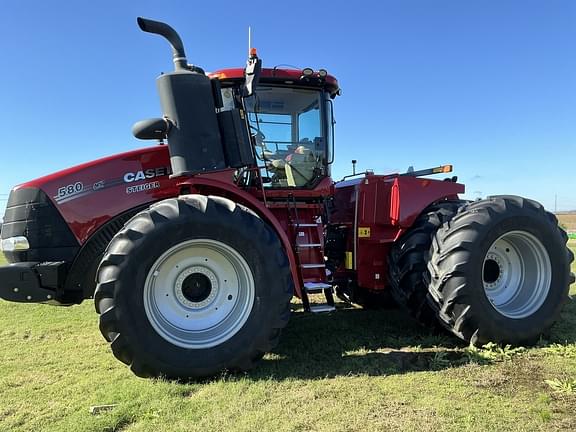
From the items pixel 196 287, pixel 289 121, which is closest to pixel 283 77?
pixel 289 121

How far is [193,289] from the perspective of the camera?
469 cm

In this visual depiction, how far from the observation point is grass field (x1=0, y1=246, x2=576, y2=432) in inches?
136

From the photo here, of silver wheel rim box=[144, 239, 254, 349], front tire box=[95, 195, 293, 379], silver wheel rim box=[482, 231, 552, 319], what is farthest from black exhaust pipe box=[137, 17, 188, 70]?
silver wheel rim box=[482, 231, 552, 319]

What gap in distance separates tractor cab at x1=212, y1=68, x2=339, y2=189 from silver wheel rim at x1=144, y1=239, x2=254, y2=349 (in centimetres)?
125

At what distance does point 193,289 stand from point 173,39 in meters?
2.43

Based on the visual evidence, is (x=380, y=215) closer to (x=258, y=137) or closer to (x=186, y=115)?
(x=258, y=137)

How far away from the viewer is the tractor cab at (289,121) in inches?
215

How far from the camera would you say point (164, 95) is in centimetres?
481

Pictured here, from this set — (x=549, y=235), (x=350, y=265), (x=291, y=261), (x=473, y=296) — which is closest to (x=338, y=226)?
(x=350, y=265)

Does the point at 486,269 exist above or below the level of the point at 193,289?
below

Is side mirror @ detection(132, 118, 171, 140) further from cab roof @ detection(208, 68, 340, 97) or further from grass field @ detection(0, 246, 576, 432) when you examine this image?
grass field @ detection(0, 246, 576, 432)

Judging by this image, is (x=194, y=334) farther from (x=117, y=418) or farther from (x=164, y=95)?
(x=164, y=95)

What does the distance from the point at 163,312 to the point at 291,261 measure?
1305 mm

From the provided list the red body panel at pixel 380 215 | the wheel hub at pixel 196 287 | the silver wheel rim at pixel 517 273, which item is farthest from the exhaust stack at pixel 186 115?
the silver wheel rim at pixel 517 273
